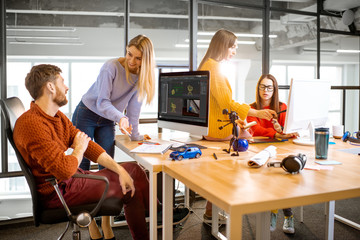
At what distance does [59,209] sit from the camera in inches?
66.7

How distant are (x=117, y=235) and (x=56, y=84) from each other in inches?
57.7

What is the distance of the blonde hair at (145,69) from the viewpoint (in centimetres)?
231

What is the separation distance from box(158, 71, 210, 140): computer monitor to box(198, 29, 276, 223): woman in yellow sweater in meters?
0.13

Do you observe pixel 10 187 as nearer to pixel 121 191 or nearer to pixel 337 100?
pixel 121 191

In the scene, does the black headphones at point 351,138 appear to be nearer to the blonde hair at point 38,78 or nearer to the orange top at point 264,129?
the orange top at point 264,129

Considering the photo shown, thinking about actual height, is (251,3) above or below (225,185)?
above

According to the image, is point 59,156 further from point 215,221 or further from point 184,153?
point 215,221

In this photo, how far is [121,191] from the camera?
1834 millimetres

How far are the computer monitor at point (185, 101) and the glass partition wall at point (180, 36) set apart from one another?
3.47ft

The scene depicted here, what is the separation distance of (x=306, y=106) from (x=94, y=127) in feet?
4.98

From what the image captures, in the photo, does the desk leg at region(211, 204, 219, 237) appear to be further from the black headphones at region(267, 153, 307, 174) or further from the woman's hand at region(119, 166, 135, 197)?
the black headphones at region(267, 153, 307, 174)

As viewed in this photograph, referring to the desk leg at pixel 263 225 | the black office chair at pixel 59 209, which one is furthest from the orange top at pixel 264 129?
the black office chair at pixel 59 209

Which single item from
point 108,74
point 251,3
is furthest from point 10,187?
point 251,3

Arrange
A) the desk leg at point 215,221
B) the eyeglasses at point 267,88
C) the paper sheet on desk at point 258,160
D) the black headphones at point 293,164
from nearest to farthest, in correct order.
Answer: the black headphones at point 293,164 → the paper sheet on desk at point 258,160 → the desk leg at point 215,221 → the eyeglasses at point 267,88
